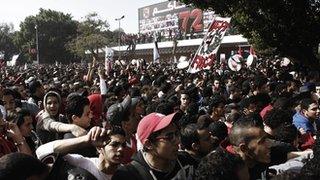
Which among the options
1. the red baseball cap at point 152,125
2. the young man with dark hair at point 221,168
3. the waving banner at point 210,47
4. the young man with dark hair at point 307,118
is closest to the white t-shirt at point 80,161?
the red baseball cap at point 152,125

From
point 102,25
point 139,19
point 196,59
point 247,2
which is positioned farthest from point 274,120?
point 139,19

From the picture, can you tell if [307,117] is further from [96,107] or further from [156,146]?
[156,146]

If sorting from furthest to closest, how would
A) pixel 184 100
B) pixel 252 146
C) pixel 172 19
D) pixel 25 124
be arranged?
1. pixel 172 19
2. pixel 184 100
3. pixel 25 124
4. pixel 252 146

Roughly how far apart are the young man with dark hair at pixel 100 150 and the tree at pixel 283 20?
8.70 meters

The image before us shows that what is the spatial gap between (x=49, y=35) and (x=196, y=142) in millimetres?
63899

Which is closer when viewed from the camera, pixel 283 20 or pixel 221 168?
pixel 221 168

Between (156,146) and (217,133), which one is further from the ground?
(156,146)

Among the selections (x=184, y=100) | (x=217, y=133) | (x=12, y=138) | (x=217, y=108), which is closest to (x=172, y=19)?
(x=184, y=100)

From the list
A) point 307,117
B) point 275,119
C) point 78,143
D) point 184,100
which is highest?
point 78,143

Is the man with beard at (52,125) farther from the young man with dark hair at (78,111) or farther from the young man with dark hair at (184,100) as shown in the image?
the young man with dark hair at (184,100)

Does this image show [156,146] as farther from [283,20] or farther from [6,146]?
[283,20]

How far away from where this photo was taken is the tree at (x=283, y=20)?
11375mm

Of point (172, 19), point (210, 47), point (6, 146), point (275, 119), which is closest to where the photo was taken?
point (6, 146)

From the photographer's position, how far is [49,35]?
65438 millimetres
